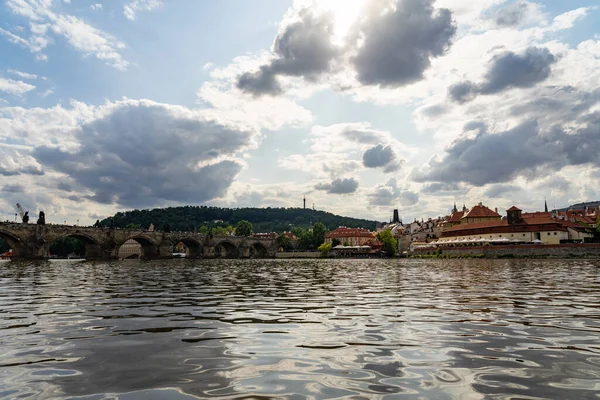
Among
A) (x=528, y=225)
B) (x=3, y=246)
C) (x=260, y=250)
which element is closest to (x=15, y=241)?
(x=260, y=250)

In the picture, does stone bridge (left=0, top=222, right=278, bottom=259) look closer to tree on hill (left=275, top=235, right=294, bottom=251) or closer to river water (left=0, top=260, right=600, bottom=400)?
tree on hill (left=275, top=235, right=294, bottom=251)

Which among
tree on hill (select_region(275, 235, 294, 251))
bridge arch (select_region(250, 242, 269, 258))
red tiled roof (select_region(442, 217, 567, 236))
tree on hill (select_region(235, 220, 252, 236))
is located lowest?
bridge arch (select_region(250, 242, 269, 258))

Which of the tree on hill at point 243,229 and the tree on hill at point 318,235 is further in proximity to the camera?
the tree on hill at point 243,229

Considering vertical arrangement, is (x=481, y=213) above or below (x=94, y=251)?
above

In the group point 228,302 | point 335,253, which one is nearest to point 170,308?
point 228,302

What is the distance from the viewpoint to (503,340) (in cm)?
768

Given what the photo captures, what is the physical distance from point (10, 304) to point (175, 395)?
1201 cm

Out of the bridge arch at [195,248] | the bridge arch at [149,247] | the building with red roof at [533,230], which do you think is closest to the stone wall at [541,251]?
A: the building with red roof at [533,230]

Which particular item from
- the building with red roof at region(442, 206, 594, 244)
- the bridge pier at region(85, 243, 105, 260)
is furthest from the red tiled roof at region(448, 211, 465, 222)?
the bridge pier at region(85, 243, 105, 260)

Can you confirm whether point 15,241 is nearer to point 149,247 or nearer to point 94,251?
point 94,251

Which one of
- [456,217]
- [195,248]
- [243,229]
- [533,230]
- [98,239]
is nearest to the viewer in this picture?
[98,239]

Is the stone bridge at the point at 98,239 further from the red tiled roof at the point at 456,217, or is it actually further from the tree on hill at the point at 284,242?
the red tiled roof at the point at 456,217

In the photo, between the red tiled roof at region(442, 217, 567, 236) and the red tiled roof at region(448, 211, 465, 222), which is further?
the red tiled roof at region(448, 211, 465, 222)

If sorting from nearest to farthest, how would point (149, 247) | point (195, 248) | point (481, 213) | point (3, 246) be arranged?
point (149, 247), point (195, 248), point (481, 213), point (3, 246)
